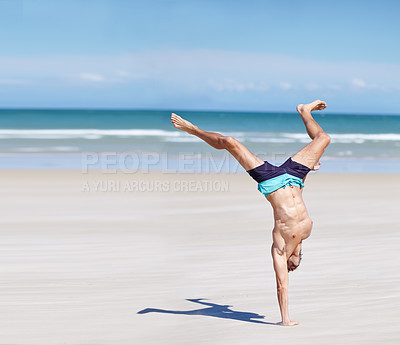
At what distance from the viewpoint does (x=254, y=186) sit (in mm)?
15094

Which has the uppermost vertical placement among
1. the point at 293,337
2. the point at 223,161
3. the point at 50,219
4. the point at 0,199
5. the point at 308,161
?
the point at 223,161

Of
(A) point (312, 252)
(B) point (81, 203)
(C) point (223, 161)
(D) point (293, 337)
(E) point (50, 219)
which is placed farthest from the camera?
(C) point (223, 161)

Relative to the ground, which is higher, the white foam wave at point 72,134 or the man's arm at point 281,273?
the white foam wave at point 72,134

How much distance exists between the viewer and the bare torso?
4.86 m

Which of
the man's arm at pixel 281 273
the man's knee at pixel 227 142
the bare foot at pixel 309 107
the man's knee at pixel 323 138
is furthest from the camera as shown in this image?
the bare foot at pixel 309 107

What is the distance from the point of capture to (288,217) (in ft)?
15.9

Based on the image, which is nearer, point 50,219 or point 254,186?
point 50,219

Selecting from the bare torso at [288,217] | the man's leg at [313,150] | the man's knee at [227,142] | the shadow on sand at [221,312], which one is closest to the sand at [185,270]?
the shadow on sand at [221,312]

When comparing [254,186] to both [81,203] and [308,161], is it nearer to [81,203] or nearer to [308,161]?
[81,203]

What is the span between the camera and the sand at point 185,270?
201 inches

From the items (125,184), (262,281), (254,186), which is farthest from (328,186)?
(262,281)

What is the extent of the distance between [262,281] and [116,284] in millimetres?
1756

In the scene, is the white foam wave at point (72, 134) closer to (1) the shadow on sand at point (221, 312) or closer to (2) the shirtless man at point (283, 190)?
(1) the shadow on sand at point (221, 312)

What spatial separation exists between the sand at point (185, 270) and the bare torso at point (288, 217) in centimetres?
81
